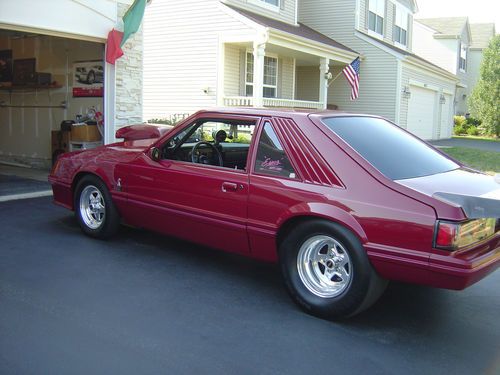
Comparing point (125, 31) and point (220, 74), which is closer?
point (125, 31)

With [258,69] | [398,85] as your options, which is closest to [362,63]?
[398,85]

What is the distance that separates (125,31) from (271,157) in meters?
6.08

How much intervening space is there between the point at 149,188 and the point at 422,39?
3666cm

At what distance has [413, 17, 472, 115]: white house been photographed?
35.9 meters

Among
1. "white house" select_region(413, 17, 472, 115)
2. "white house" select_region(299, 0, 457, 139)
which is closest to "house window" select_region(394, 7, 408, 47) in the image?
"white house" select_region(299, 0, 457, 139)

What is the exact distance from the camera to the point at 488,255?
12.7 ft

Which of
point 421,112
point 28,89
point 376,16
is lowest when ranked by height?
point 28,89

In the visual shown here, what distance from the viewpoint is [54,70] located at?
11.9 metres

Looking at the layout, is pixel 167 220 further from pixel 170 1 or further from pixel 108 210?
pixel 170 1

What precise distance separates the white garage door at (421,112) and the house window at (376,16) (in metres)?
3.13

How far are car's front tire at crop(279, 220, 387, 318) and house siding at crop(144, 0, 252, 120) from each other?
12369 mm

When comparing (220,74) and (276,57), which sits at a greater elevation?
(276,57)

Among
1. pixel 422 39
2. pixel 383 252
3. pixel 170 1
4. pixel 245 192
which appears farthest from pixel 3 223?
pixel 422 39

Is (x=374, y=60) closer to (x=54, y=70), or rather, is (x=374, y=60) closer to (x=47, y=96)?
(x=54, y=70)
